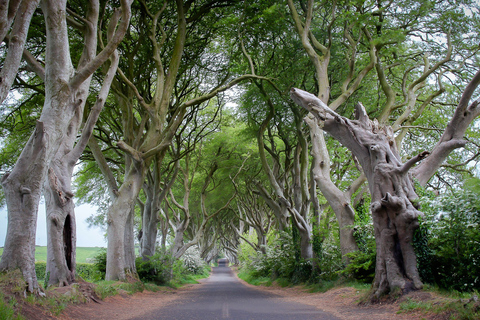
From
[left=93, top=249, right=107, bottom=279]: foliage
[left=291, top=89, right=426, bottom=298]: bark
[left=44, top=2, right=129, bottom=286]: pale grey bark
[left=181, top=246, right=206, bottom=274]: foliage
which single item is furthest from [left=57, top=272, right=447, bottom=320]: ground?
[left=181, top=246, right=206, bottom=274]: foliage

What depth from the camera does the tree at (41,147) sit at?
5.23m

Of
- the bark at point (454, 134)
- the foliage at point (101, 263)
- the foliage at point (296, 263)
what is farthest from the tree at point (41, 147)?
the foliage at point (101, 263)

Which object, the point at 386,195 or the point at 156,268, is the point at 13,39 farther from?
the point at 156,268

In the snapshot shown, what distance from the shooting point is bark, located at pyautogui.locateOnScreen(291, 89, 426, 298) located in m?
6.75

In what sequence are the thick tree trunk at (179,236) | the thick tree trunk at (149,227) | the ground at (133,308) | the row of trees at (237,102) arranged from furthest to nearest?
the thick tree trunk at (179,236) < the thick tree trunk at (149,227) < the row of trees at (237,102) < the ground at (133,308)

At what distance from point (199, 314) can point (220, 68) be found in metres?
11.9

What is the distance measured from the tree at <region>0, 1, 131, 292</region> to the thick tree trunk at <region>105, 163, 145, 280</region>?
17.6 feet

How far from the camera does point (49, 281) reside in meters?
7.51

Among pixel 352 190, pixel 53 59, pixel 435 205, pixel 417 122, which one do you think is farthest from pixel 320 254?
pixel 53 59

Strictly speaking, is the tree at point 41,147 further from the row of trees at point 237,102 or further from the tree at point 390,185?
the tree at point 390,185

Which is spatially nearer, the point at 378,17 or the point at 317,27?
the point at 378,17

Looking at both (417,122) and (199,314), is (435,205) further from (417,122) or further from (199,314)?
(417,122)

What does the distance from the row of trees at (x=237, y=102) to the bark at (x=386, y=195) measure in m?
0.03

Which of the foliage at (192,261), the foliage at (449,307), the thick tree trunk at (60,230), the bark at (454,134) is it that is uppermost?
the bark at (454,134)
